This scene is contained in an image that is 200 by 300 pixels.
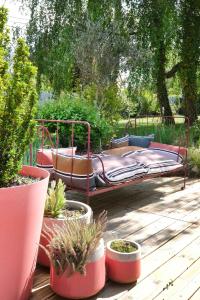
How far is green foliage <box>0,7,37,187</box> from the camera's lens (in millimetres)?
2039

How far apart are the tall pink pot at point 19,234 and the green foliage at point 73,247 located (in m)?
0.13

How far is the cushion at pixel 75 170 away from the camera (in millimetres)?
3486

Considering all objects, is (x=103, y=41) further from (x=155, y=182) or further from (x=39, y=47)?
(x=155, y=182)

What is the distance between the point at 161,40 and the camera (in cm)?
826

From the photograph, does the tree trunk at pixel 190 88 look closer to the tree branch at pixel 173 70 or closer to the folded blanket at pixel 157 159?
the tree branch at pixel 173 70

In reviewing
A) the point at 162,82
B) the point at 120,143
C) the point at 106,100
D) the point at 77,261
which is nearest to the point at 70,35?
the point at 106,100

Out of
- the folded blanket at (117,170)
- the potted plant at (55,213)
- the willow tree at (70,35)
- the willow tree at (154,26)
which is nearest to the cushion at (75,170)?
the folded blanket at (117,170)

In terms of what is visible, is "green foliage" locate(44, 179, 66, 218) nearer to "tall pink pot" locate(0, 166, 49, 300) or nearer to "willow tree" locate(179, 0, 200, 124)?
"tall pink pot" locate(0, 166, 49, 300)

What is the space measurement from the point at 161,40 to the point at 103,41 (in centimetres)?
126

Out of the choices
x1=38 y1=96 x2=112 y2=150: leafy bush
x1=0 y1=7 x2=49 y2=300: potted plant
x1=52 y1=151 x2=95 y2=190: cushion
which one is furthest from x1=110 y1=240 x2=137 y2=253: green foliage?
x1=38 y1=96 x2=112 y2=150: leafy bush

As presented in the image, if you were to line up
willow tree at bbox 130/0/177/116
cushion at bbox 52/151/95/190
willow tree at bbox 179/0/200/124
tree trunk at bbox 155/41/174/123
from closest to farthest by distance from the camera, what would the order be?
1. cushion at bbox 52/151/95/190
2. willow tree at bbox 130/0/177/116
3. willow tree at bbox 179/0/200/124
4. tree trunk at bbox 155/41/174/123

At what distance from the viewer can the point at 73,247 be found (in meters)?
2.24

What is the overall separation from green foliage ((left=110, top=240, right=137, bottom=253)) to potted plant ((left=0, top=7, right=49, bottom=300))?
60 cm

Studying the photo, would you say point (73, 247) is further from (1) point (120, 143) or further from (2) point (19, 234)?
(1) point (120, 143)
